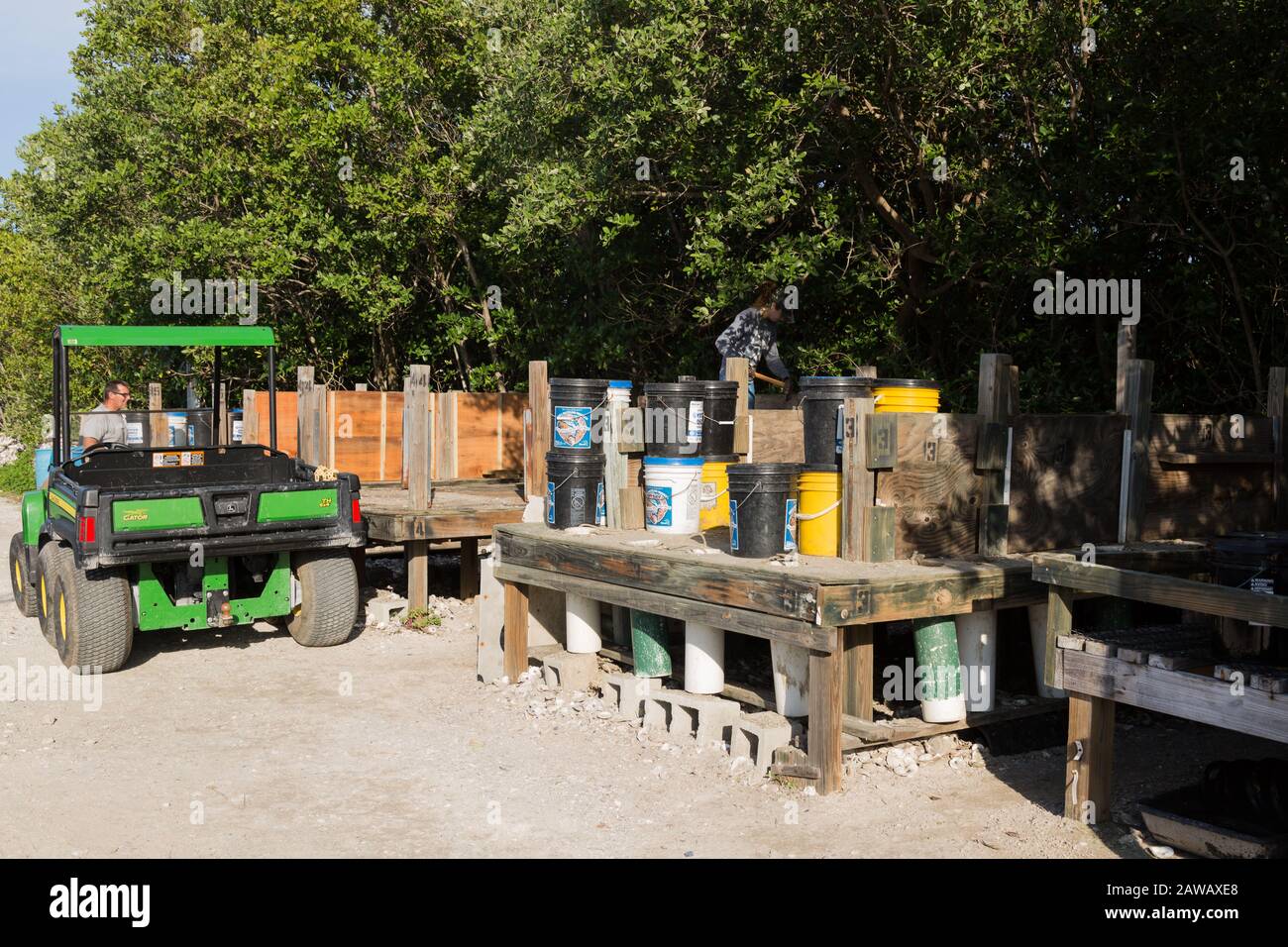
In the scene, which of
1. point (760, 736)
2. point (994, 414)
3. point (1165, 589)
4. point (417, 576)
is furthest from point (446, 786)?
point (417, 576)

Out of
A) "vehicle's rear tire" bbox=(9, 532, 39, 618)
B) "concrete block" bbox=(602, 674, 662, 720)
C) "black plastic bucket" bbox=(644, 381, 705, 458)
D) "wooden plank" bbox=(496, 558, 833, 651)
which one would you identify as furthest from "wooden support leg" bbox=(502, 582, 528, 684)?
"vehicle's rear tire" bbox=(9, 532, 39, 618)

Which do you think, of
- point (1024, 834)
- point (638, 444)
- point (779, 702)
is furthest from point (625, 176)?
point (1024, 834)

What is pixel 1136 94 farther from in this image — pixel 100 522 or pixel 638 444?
pixel 100 522

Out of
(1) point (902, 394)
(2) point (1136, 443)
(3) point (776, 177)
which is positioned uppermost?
(3) point (776, 177)

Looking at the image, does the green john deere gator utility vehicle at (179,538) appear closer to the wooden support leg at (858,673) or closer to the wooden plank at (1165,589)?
the wooden support leg at (858,673)

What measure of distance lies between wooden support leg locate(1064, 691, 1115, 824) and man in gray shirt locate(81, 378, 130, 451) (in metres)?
9.10

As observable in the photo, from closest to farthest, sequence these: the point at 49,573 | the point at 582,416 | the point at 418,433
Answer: the point at 582,416, the point at 49,573, the point at 418,433

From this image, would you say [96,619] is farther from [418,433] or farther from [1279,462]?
[1279,462]

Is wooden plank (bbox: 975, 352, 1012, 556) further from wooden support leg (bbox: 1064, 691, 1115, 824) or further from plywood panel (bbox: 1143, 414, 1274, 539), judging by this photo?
wooden support leg (bbox: 1064, 691, 1115, 824)

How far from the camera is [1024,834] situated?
18.6 feet

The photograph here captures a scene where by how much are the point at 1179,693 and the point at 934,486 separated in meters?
2.01

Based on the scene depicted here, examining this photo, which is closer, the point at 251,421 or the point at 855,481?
the point at 855,481

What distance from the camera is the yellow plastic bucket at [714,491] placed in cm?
807

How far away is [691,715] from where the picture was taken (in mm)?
7398
